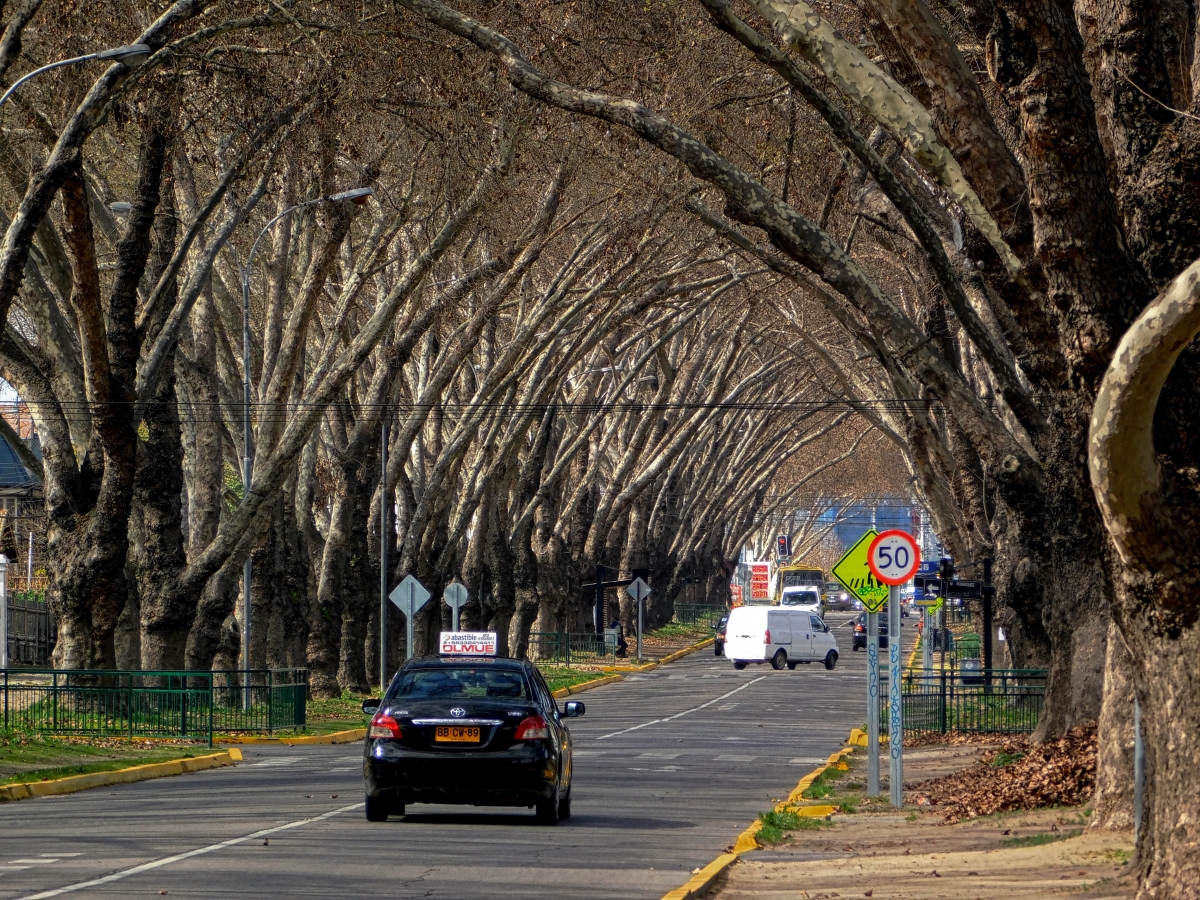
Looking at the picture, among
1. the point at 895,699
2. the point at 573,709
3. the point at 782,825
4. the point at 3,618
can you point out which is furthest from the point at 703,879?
the point at 3,618

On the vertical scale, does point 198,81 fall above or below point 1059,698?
above

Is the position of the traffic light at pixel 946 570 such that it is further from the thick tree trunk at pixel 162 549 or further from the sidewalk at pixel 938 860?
the sidewalk at pixel 938 860

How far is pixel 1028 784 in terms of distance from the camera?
52.1 ft

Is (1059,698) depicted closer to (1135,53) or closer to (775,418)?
(1135,53)

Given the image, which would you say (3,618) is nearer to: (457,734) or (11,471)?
(11,471)

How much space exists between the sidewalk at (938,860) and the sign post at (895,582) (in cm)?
45

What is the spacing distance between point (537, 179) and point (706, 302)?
11.3m

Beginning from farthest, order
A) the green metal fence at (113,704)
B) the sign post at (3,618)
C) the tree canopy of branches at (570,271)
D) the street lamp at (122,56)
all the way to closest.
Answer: the sign post at (3,618)
the green metal fence at (113,704)
the street lamp at (122,56)
the tree canopy of branches at (570,271)

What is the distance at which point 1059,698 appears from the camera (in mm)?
20266

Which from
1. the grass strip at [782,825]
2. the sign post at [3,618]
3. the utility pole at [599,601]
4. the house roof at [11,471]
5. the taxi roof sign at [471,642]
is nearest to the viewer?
the grass strip at [782,825]

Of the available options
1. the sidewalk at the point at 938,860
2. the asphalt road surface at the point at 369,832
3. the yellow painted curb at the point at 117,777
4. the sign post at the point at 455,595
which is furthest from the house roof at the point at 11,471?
the sidewalk at the point at 938,860

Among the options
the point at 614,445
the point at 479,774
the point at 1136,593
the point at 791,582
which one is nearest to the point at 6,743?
the point at 479,774

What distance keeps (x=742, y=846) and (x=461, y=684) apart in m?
3.09

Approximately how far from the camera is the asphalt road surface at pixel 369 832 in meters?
11.2
